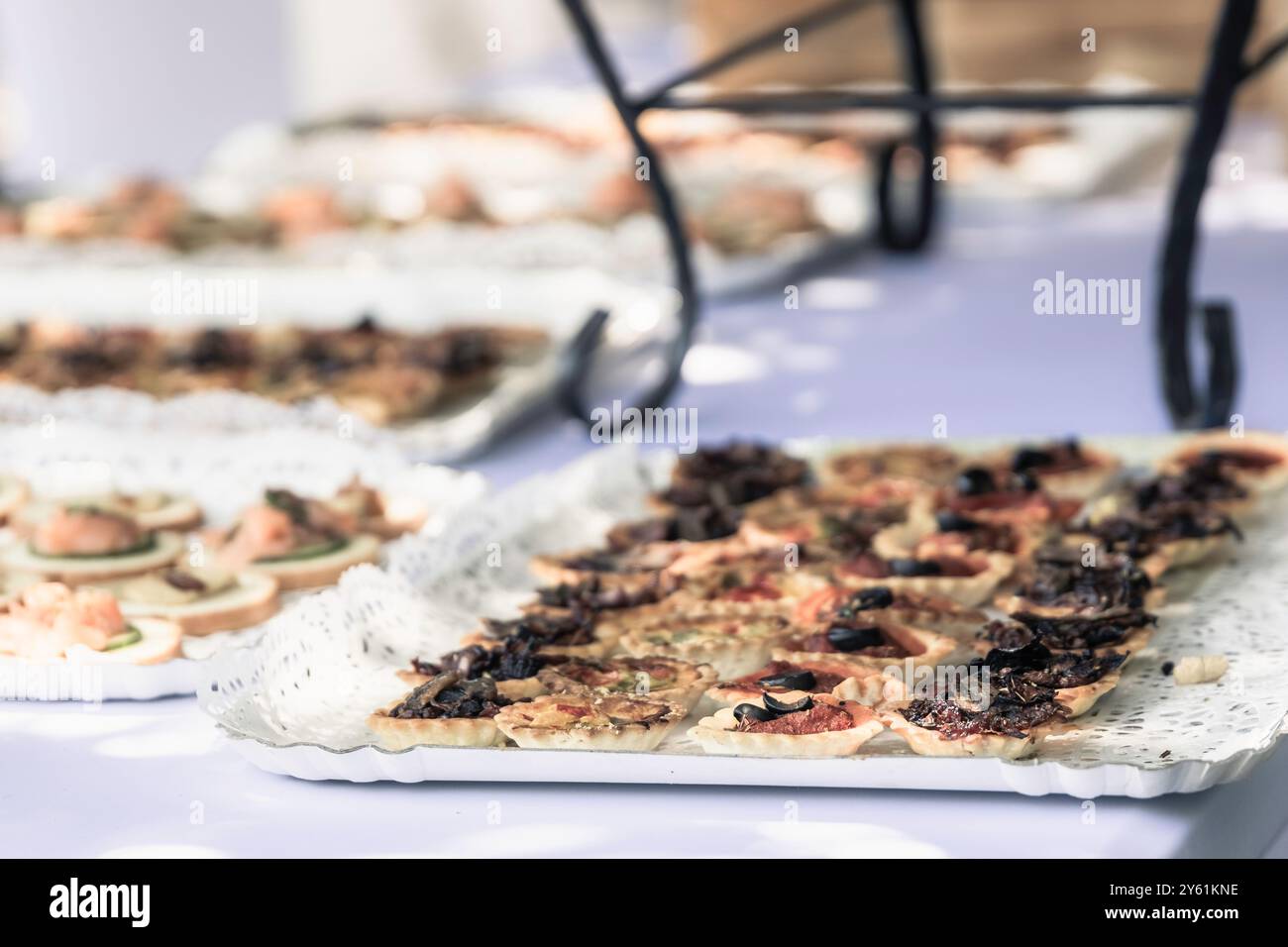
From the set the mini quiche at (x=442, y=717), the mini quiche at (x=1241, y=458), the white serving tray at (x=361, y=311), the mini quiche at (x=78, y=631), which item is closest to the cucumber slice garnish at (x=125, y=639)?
the mini quiche at (x=78, y=631)

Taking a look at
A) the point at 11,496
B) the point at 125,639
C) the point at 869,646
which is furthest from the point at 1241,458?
the point at 11,496

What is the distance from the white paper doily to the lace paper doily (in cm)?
14

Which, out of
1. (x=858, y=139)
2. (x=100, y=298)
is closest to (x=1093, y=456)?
(x=100, y=298)

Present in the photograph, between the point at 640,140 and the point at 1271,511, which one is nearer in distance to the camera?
the point at 1271,511

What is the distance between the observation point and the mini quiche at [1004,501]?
2.08 metres

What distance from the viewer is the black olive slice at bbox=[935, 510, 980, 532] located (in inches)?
79.4

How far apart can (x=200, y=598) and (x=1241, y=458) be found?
1174mm

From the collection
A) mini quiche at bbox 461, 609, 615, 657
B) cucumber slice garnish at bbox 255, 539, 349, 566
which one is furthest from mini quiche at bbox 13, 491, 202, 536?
mini quiche at bbox 461, 609, 615, 657

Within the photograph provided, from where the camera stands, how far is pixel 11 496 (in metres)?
2.27

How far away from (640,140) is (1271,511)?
3.35 ft

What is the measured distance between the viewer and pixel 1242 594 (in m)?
1.87

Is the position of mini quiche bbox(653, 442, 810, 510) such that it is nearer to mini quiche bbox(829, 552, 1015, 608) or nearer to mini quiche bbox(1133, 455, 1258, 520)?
mini quiche bbox(829, 552, 1015, 608)

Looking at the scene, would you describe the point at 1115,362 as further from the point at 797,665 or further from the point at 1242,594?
the point at 797,665

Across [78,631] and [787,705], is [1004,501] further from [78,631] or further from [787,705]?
[78,631]
